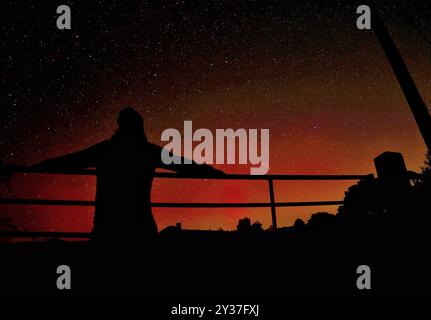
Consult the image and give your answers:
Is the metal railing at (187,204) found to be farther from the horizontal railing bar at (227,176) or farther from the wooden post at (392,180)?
the wooden post at (392,180)

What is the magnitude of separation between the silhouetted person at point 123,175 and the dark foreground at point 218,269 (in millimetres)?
159

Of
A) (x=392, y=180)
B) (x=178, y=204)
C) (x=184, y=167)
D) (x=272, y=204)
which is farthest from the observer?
(x=392, y=180)

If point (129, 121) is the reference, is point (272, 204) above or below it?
below

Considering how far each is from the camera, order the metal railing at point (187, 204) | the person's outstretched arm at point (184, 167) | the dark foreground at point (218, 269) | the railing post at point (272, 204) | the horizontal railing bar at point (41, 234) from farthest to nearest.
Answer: the railing post at point (272, 204)
the metal railing at point (187, 204)
the horizontal railing bar at point (41, 234)
the person's outstretched arm at point (184, 167)
the dark foreground at point (218, 269)

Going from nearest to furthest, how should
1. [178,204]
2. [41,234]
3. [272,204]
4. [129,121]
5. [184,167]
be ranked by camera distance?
[129,121], [184,167], [41,234], [178,204], [272,204]

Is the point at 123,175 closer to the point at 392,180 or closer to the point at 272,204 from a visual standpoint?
the point at 272,204

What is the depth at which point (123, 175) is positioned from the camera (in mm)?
2793

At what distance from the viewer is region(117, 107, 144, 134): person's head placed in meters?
2.90

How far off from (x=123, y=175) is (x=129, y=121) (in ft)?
1.74

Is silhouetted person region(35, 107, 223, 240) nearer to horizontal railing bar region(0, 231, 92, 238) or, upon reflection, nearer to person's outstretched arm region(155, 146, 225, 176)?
person's outstretched arm region(155, 146, 225, 176)

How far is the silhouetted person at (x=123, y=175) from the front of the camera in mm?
2705

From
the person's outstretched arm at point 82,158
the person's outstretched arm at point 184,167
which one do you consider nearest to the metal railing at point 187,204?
the person's outstretched arm at point 184,167

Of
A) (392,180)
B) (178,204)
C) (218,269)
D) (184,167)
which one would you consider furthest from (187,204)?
(392,180)
